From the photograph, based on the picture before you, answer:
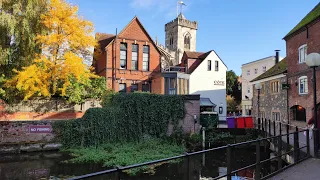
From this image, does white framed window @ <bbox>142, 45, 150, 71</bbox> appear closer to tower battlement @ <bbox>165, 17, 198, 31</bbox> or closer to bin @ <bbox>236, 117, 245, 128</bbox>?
bin @ <bbox>236, 117, 245, 128</bbox>

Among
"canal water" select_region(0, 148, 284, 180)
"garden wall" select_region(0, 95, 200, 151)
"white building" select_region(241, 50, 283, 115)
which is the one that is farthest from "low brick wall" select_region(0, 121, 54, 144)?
"white building" select_region(241, 50, 283, 115)

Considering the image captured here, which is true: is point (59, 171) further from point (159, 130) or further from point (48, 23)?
point (48, 23)

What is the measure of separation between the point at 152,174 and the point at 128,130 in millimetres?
8428

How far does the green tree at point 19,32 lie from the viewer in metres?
20.2

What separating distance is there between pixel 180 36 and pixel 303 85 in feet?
165

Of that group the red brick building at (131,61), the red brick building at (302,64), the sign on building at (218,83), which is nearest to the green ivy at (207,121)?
the red brick building at (302,64)

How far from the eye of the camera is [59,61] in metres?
21.7

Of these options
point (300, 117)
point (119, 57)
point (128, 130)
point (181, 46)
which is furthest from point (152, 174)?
point (181, 46)

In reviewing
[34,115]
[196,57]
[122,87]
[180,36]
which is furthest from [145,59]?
[180,36]

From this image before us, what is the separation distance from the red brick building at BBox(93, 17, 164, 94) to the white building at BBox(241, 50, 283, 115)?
1850cm

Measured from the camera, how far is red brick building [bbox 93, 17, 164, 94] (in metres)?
28.8

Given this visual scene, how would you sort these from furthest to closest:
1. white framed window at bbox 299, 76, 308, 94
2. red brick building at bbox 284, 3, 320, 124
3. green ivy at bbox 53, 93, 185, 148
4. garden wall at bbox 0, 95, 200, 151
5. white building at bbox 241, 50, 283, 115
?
white building at bbox 241, 50, 283, 115
white framed window at bbox 299, 76, 308, 94
green ivy at bbox 53, 93, 185, 148
red brick building at bbox 284, 3, 320, 124
garden wall at bbox 0, 95, 200, 151

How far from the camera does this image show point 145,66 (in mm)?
30609

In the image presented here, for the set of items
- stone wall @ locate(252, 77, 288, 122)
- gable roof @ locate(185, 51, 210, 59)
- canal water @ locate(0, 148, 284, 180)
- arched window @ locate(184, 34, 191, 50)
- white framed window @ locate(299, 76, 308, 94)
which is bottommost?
canal water @ locate(0, 148, 284, 180)
